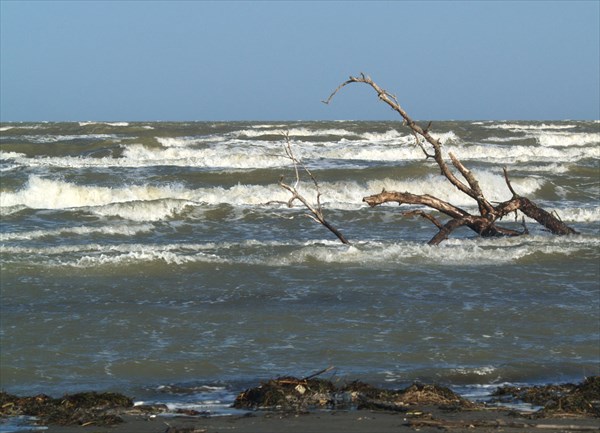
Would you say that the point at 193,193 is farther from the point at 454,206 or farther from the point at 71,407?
the point at 71,407

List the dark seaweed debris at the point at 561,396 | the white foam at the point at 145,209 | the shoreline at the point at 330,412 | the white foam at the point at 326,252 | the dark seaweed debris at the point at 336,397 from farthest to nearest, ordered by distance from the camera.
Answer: the white foam at the point at 145,209, the white foam at the point at 326,252, the dark seaweed debris at the point at 336,397, the dark seaweed debris at the point at 561,396, the shoreline at the point at 330,412

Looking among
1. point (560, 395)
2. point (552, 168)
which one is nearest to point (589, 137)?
point (552, 168)

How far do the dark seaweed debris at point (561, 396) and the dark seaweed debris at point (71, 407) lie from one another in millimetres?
2250

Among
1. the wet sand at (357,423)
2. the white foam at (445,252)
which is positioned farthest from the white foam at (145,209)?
the wet sand at (357,423)

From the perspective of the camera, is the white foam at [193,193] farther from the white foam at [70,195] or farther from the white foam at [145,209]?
the white foam at [145,209]

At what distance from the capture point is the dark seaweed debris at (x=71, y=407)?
4.82 metres

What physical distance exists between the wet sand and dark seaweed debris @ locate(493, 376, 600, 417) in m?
0.21

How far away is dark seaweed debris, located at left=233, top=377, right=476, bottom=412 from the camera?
202 inches

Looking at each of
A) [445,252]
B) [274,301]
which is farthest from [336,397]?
[445,252]

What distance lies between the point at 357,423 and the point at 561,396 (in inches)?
55.0

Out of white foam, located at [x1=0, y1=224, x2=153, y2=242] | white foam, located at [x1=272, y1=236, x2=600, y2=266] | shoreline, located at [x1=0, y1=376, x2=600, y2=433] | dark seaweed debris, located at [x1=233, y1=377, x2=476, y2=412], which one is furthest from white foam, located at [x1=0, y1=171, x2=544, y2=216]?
shoreline, located at [x1=0, y1=376, x2=600, y2=433]

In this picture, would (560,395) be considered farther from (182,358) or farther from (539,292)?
(539,292)

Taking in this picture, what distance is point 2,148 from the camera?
34219mm

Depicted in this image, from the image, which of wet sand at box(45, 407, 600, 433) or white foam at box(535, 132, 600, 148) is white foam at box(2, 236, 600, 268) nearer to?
wet sand at box(45, 407, 600, 433)
